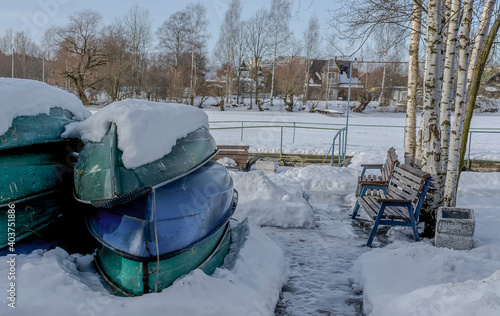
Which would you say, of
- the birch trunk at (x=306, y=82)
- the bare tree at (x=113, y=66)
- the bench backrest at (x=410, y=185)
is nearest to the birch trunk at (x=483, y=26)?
the bench backrest at (x=410, y=185)

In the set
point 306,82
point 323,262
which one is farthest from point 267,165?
point 306,82

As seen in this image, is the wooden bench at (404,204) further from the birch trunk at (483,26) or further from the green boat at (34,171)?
the green boat at (34,171)

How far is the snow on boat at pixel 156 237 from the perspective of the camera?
3.53 metres

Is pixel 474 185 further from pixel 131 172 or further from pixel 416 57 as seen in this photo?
pixel 131 172

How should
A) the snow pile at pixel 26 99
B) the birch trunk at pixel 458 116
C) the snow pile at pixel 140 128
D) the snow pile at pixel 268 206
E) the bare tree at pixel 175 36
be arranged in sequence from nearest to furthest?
1. the snow pile at pixel 140 128
2. the snow pile at pixel 26 99
3. the birch trunk at pixel 458 116
4. the snow pile at pixel 268 206
5. the bare tree at pixel 175 36

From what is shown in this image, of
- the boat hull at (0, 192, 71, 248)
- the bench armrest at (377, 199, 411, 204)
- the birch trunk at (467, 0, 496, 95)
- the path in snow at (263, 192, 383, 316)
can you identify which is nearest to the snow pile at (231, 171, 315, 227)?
the path in snow at (263, 192, 383, 316)

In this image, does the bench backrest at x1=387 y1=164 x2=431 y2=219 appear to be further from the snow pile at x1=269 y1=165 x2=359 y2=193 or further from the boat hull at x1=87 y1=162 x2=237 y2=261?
the boat hull at x1=87 y1=162 x2=237 y2=261

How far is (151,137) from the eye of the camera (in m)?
3.94

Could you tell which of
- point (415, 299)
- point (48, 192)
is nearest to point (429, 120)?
point (415, 299)

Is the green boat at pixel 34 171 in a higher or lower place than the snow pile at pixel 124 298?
higher

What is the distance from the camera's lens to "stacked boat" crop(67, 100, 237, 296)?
11.7 feet

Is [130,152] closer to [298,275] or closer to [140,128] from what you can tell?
[140,128]

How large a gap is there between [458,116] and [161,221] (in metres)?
4.99

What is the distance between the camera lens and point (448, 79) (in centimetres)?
588
